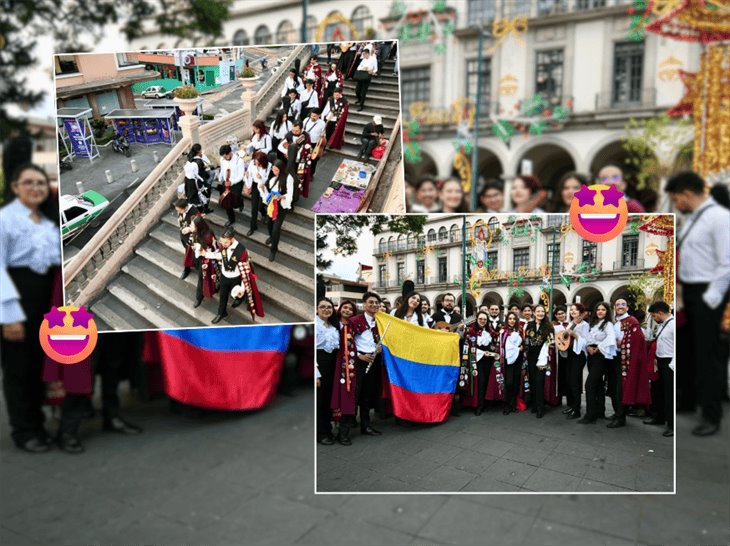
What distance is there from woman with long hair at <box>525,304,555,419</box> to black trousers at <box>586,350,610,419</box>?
0.37 feet

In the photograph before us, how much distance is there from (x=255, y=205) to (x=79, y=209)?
507 millimetres

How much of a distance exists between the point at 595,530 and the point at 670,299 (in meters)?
1.55

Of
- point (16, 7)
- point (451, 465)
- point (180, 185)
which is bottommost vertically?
point (451, 465)

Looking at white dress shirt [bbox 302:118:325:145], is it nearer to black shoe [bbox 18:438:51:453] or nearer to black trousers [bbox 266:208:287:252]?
black trousers [bbox 266:208:287:252]

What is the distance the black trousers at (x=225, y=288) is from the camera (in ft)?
6.44

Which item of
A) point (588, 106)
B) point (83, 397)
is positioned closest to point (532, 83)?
point (588, 106)

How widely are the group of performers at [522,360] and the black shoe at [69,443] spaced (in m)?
1.16

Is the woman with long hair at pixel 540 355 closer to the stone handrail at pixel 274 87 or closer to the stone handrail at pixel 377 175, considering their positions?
the stone handrail at pixel 377 175

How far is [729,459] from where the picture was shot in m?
3.10

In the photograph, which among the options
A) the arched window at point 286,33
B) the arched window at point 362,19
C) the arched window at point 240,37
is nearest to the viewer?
the arched window at point 362,19

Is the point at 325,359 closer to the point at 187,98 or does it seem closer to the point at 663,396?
the point at 187,98

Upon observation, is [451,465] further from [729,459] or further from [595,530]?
[729,459]

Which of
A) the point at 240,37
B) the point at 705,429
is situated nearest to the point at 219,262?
the point at 705,429

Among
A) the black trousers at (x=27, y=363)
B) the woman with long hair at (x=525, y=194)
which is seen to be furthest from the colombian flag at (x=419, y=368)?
the woman with long hair at (x=525, y=194)
